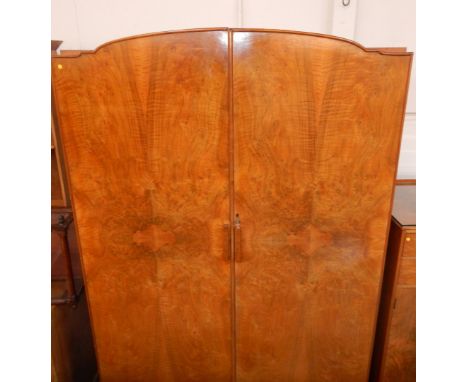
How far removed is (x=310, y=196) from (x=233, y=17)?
977 mm

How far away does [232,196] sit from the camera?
133 centimetres

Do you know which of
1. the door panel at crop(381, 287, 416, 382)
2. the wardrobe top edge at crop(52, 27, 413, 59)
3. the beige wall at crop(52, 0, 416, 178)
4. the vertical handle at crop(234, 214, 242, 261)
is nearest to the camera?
the wardrobe top edge at crop(52, 27, 413, 59)

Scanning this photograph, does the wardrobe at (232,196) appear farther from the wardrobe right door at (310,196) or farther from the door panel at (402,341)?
the door panel at (402,341)

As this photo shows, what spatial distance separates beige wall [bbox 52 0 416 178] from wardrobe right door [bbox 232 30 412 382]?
2.15 ft

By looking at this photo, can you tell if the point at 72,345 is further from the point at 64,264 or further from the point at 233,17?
the point at 233,17

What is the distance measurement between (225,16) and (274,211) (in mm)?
998

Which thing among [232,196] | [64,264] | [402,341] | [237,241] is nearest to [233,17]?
[232,196]

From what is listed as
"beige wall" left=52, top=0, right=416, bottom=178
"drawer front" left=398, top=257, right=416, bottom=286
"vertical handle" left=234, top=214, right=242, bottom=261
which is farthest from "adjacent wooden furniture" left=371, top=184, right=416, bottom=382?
"beige wall" left=52, top=0, right=416, bottom=178

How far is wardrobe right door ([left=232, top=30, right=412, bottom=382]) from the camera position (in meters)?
1.19

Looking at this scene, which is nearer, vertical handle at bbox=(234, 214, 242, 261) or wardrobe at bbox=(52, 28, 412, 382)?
wardrobe at bbox=(52, 28, 412, 382)

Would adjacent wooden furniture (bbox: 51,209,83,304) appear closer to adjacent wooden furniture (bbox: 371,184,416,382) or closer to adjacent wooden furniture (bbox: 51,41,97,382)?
adjacent wooden furniture (bbox: 51,41,97,382)
